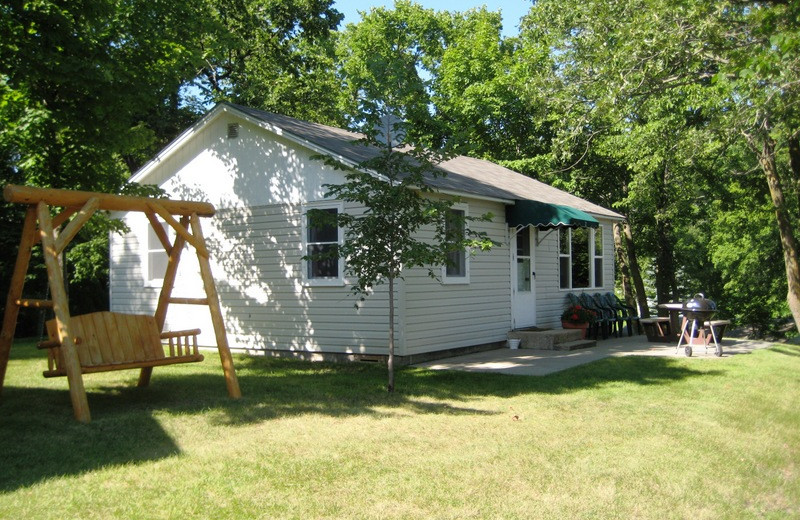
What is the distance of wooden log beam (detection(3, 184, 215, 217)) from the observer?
25.3ft

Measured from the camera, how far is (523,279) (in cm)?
1555

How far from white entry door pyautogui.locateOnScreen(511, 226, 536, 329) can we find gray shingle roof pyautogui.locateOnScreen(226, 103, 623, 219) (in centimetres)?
94

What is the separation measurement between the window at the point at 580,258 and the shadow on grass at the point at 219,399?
478 cm

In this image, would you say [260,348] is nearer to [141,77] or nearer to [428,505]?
[141,77]

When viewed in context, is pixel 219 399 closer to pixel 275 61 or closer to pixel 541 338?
pixel 541 338

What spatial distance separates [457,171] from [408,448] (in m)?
9.85

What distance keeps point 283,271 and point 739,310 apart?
20.6m

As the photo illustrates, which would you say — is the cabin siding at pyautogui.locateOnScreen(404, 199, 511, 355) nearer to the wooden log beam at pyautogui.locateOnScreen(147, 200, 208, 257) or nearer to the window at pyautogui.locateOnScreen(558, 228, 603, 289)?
the window at pyautogui.locateOnScreen(558, 228, 603, 289)

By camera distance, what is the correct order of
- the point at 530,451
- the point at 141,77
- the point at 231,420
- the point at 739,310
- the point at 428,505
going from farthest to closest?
1. the point at 739,310
2. the point at 141,77
3. the point at 231,420
4. the point at 530,451
5. the point at 428,505

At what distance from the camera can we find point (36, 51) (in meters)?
9.94

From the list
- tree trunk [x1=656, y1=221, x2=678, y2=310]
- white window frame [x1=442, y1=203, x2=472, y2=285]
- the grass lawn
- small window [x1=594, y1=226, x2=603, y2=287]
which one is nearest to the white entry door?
white window frame [x1=442, y1=203, x2=472, y2=285]

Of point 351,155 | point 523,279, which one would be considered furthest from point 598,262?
point 351,155

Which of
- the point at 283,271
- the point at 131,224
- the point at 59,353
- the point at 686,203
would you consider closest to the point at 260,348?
the point at 283,271

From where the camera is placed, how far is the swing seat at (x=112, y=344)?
8031mm
